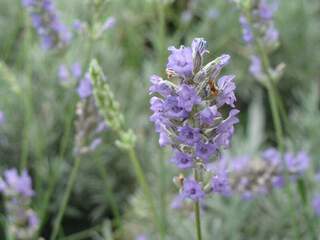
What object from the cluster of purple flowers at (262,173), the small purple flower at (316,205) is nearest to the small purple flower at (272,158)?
the cluster of purple flowers at (262,173)

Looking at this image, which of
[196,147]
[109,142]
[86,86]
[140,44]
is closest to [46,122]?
[109,142]

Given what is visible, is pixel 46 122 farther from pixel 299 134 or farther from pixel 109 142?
pixel 299 134

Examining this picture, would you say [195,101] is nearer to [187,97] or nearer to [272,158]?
[187,97]

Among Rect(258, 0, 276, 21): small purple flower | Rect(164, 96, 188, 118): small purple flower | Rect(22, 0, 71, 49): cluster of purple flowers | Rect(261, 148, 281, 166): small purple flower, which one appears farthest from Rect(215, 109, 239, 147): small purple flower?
Rect(22, 0, 71, 49): cluster of purple flowers

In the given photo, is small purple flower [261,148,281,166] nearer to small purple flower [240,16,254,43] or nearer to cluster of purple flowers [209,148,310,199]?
cluster of purple flowers [209,148,310,199]

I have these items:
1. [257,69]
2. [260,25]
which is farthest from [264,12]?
[257,69]

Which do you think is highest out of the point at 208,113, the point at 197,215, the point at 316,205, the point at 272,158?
the point at 272,158

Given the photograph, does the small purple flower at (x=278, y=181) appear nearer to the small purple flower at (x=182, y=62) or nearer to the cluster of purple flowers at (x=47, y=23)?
the cluster of purple flowers at (x=47, y=23)
